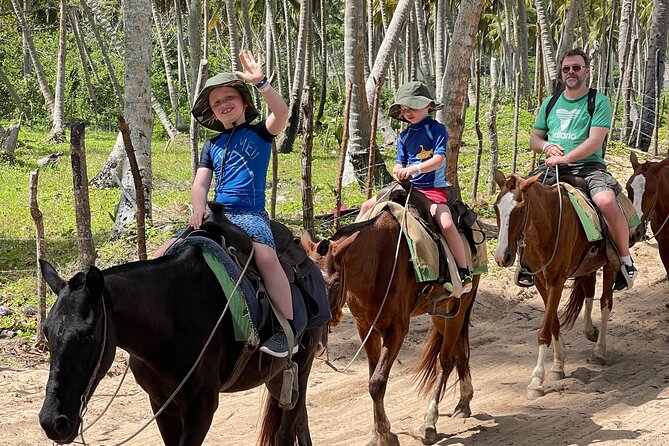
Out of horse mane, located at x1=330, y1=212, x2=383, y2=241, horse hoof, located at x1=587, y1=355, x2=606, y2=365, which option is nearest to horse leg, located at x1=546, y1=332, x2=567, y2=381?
horse hoof, located at x1=587, y1=355, x2=606, y2=365

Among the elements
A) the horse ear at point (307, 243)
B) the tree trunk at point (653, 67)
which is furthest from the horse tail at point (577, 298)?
the tree trunk at point (653, 67)

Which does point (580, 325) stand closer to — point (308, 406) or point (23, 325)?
point (308, 406)

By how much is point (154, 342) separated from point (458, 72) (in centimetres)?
870

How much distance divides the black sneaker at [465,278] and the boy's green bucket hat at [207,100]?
2.85 meters

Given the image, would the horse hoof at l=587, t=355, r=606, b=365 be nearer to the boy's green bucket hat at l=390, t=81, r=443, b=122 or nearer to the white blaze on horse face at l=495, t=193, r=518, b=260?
the white blaze on horse face at l=495, t=193, r=518, b=260

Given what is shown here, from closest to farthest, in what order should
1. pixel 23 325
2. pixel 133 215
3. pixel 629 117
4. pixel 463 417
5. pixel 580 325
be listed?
1. pixel 463 417
2. pixel 23 325
3. pixel 580 325
4. pixel 133 215
5. pixel 629 117

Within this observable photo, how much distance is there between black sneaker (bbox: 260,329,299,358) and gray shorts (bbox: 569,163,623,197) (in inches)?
193

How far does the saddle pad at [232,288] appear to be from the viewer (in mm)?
4711

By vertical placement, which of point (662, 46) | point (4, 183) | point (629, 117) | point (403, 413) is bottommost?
point (403, 413)

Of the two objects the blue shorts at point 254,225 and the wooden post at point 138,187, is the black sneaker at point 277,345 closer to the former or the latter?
the blue shorts at point 254,225

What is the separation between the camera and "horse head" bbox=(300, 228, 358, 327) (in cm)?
617

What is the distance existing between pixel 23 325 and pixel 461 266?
5.16 meters

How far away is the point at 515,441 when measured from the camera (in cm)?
696

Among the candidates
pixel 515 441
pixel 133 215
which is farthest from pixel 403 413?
pixel 133 215
